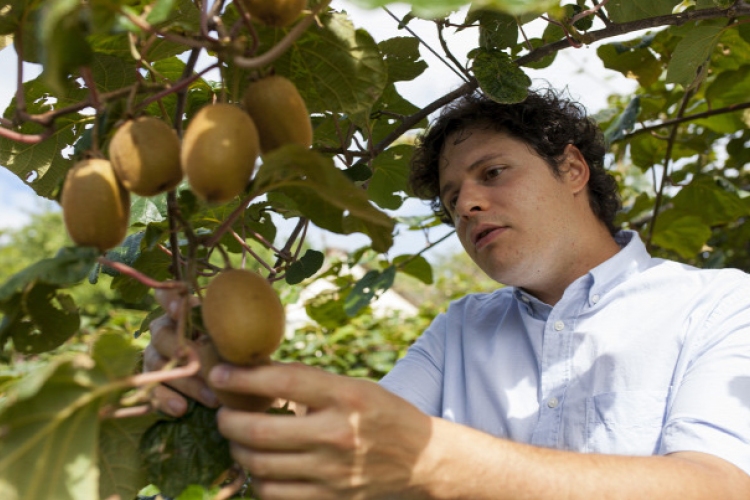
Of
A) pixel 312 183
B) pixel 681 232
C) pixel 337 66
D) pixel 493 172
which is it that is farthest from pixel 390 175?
pixel 681 232

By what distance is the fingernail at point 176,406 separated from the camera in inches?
27.8

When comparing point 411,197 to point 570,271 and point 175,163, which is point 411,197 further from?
point 175,163

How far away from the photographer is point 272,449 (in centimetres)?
64

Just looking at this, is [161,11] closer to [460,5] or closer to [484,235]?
[460,5]

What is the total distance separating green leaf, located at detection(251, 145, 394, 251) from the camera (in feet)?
2.18

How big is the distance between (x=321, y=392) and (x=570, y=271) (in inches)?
44.0

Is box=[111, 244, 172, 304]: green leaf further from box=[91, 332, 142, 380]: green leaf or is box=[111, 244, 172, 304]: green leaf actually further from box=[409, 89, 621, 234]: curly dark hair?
box=[409, 89, 621, 234]: curly dark hair

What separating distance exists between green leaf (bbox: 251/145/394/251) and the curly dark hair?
3.27 feet

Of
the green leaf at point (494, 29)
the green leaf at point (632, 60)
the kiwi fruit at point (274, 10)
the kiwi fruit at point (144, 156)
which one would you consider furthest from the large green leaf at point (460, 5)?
the green leaf at point (632, 60)

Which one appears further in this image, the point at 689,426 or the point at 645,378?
the point at 645,378

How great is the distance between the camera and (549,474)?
2.70 ft

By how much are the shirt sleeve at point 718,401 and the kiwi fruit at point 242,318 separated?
0.70 m

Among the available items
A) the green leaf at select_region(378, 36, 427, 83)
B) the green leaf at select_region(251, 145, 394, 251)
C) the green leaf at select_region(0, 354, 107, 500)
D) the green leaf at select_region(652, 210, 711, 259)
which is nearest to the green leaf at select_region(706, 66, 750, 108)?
the green leaf at select_region(652, 210, 711, 259)

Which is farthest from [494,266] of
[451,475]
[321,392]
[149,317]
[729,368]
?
[321,392]
